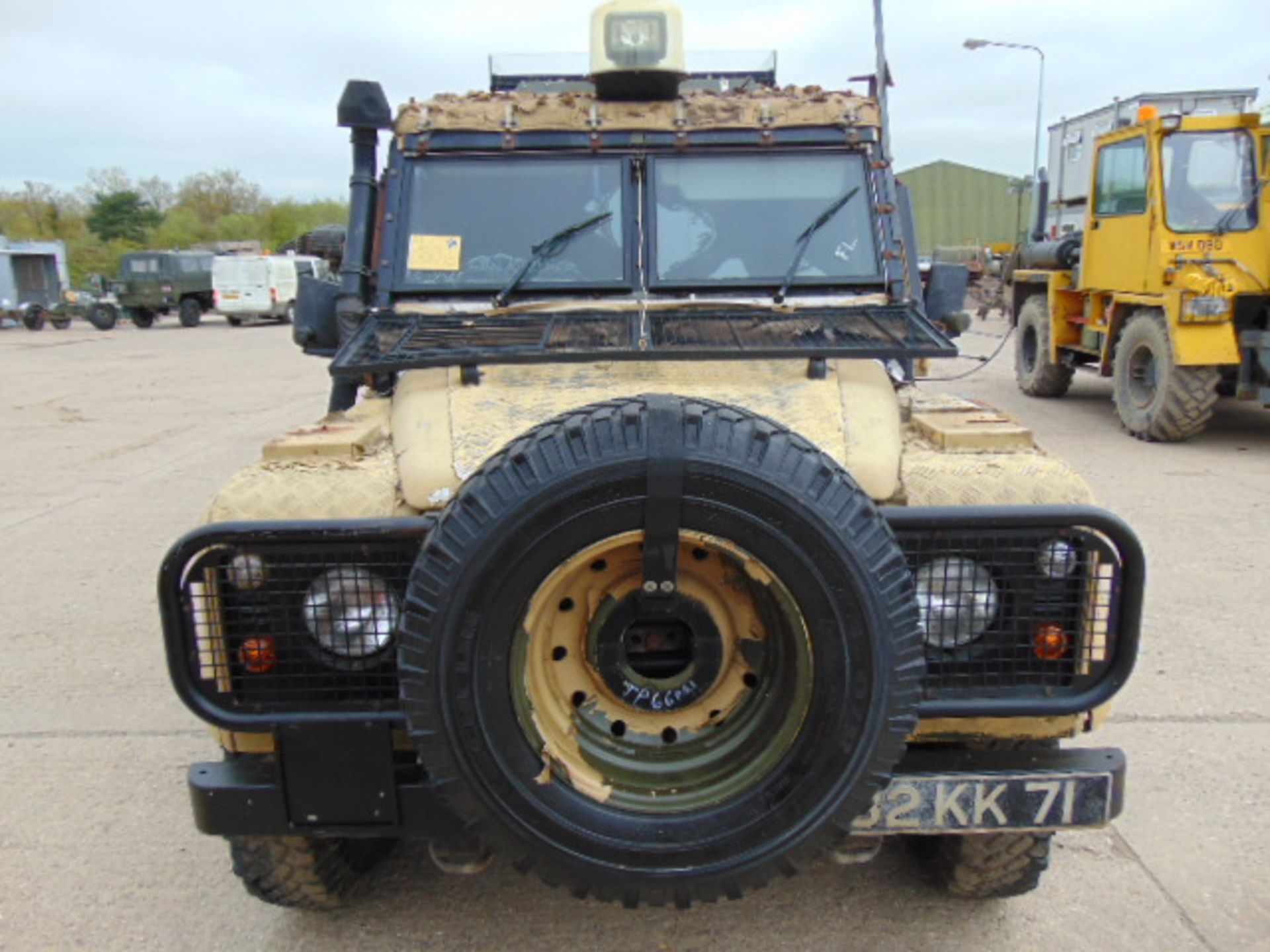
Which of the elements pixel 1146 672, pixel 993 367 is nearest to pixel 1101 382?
pixel 993 367

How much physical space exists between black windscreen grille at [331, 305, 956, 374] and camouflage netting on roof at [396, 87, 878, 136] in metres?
0.78

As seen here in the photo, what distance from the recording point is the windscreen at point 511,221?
370cm

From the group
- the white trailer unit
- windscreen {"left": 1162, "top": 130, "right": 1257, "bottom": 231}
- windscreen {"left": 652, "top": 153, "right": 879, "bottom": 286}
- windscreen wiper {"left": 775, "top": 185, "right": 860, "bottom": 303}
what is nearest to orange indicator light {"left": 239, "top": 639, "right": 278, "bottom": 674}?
windscreen {"left": 652, "top": 153, "right": 879, "bottom": 286}

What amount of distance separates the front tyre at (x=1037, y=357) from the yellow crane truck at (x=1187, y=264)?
216 cm

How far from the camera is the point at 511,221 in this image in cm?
378

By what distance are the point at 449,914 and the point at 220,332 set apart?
2950 cm

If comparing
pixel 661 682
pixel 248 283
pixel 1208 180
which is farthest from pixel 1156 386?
pixel 248 283

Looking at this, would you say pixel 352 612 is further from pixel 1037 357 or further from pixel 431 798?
pixel 1037 357

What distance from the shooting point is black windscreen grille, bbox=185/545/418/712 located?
236cm

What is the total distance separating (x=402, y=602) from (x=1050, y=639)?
4.68 ft

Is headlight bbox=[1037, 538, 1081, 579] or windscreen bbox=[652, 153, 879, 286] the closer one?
headlight bbox=[1037, 538, 1081, 579]

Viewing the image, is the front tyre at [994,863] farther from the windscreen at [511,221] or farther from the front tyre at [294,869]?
the windscreen at [511,221]

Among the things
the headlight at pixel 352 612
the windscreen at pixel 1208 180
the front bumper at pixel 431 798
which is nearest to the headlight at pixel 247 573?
the headlight at pixel 352 612

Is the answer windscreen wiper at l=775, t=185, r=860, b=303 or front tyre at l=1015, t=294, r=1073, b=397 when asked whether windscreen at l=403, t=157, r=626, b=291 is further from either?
front tyre at l=1015, t=294, r=1073, b=397
